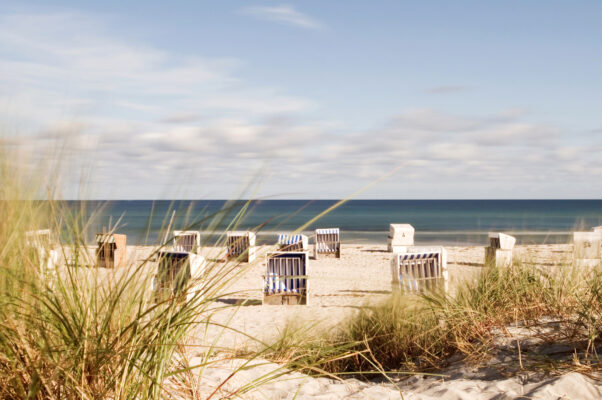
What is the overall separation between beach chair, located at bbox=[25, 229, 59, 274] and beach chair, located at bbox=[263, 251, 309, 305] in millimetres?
5568

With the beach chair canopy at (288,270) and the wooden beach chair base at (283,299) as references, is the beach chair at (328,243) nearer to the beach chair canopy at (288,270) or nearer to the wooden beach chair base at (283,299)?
the beach chair canopy at (288,270)

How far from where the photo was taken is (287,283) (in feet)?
26.7

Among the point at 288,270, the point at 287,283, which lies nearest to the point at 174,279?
the point at 287,283

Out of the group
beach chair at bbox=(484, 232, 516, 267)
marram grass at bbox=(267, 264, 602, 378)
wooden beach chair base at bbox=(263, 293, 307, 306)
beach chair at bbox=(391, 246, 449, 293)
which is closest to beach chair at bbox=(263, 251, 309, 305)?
wooden beach chair base at bbox=(263, 293, 307, 306)

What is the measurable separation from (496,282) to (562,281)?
58 centimetres

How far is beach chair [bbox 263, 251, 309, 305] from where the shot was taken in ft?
26.1

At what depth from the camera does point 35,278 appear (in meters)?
1.94

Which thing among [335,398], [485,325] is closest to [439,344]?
[485,325]

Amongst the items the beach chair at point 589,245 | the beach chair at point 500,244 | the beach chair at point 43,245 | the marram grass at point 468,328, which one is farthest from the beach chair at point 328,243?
the beach chair at point 43,245

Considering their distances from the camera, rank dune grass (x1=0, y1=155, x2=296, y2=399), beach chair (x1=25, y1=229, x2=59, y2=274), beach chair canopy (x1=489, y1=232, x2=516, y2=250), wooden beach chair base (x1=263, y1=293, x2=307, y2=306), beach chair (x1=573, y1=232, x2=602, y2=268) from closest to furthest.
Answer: dune grass (x1=0, y1=155, x2=296, y2=399) → beach chair (x1=25, y1=229, x2=59, y2=274) → beach chair (x1=573, y1=232, x2=602, y2=268) → wooden beach chair base (x1=263, y1=293, x2=307, y2=306) → beach chair canopy (x1=489, y1=232, x2=516, y2=250)

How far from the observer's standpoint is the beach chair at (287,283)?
26.1 ft

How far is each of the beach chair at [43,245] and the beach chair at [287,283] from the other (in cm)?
557

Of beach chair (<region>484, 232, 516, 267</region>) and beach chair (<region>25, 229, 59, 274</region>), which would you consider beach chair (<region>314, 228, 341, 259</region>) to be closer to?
beach chair (<region>484, 232, 516, 267</region>)

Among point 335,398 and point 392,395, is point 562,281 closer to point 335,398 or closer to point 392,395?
point 392,395
